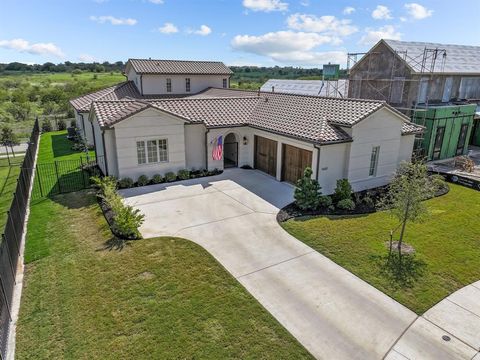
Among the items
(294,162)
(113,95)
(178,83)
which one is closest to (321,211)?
(294,162)

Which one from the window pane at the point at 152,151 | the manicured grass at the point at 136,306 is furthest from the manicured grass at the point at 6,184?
the window pane at the point at 152,151

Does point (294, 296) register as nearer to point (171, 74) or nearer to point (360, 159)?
point (360, 159)

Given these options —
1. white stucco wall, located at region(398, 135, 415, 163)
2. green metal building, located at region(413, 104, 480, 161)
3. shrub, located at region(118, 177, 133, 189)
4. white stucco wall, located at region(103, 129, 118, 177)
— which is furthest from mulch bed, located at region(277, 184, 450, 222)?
green metal building, located at region(413, 104, 480, 161)

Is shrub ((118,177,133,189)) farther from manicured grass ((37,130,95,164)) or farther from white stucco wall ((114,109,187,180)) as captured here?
manicured grass ((37,130,95,164))

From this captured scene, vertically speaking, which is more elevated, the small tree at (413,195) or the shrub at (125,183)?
the small tree at (413,195)

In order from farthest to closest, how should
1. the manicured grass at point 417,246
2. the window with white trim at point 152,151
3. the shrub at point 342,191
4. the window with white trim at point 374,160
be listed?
1. the window with white trim at point 152,151
2. the window with white trim at point 374,160
3. the shrub at point 342,191
4. the manicured grass at point 417,246

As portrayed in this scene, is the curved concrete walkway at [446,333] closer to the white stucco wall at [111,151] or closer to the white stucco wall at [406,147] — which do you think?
the white stucco wall at [406,147]
